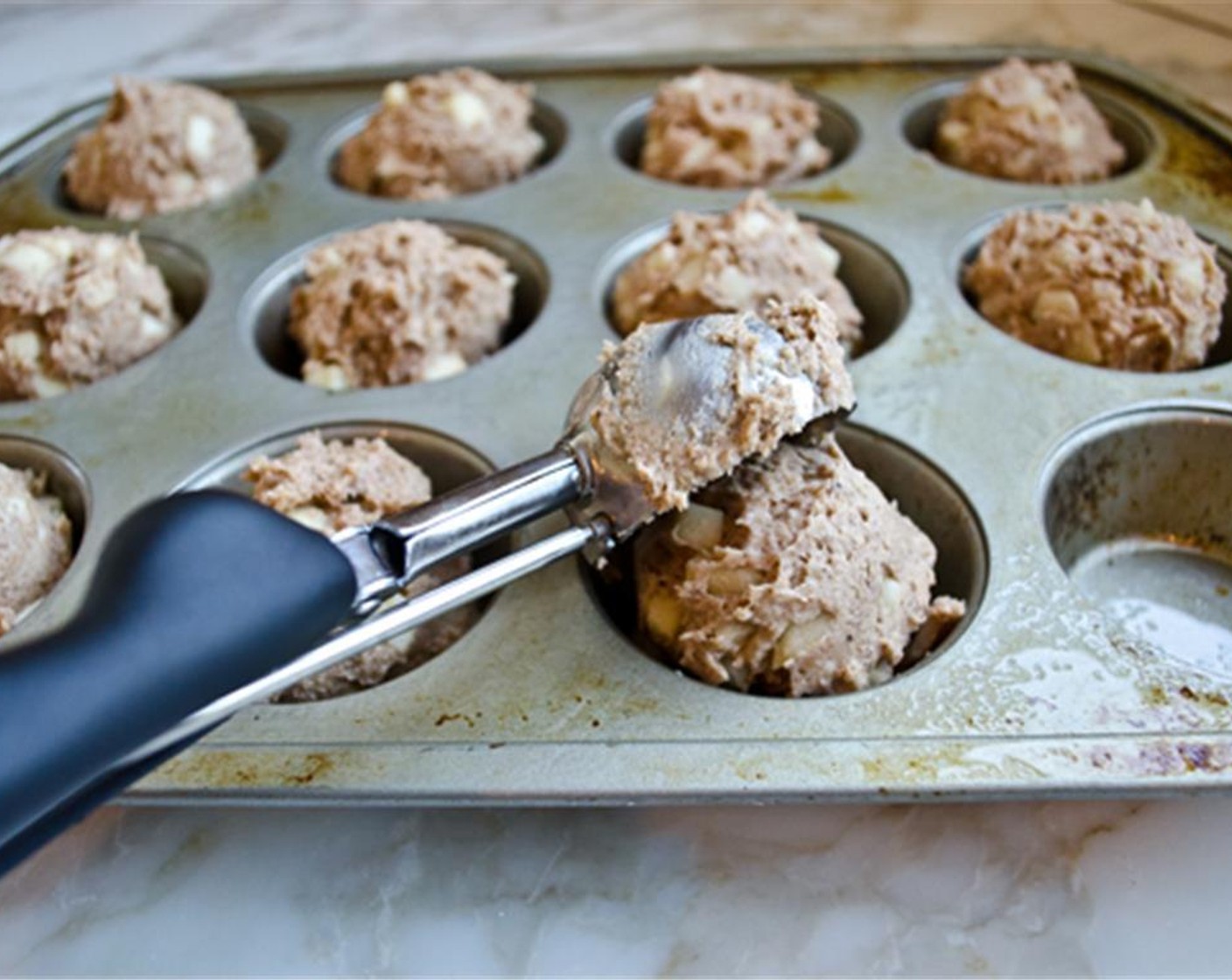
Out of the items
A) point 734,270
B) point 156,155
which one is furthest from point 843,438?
point 156,155

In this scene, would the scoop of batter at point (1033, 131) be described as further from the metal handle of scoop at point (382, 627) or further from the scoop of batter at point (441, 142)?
the metal handle of scoop at point (382, 627)

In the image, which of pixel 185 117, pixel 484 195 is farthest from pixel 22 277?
pixel 484 195

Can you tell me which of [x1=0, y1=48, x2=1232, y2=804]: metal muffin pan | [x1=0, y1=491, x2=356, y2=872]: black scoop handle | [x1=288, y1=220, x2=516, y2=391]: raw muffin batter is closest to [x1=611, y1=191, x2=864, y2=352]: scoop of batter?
[x1=0, y1=48, x2=1232, y2=804]: metal muffin pan

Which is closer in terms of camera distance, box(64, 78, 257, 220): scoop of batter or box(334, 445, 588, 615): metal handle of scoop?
box(334, 445, 588, 615): metal handle of scoop

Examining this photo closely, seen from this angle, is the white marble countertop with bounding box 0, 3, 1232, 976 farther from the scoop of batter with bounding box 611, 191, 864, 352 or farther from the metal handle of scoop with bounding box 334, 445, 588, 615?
the scoop of batter with bounding box 611, 191, 864, 352

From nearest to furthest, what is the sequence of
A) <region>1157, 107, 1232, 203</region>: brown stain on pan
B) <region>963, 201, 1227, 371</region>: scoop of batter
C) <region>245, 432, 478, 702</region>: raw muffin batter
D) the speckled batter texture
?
the speckled batter texture < <region>245, 432, 478, 702</region>: raw muffin batter < <region>963, 201, 1227, 371</region>: scoop of batter < <region>1157, 107, 1232, 203</region>: brown stain on pan

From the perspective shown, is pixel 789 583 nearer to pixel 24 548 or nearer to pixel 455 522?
pixel 455 522
